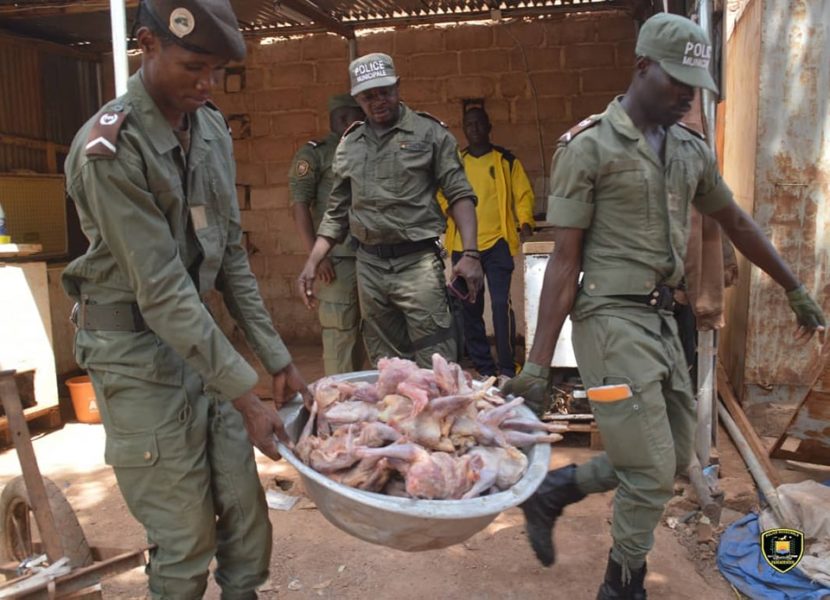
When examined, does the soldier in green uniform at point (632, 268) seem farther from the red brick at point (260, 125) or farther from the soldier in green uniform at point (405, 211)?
the red brick at point (260, 125)

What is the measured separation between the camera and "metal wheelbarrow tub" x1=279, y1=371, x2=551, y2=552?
183cm

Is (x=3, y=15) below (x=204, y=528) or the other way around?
the other way around

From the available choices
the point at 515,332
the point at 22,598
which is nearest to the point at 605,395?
the point at 22,598

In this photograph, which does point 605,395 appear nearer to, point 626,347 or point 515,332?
point 626,347

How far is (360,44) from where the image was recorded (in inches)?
287

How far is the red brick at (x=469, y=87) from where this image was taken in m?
7.19

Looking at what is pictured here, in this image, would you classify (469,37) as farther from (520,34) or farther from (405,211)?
(405,211)

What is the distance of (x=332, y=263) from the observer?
184 inches

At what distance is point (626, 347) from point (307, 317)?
5717 mm

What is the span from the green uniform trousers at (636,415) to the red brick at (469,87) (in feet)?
16.0

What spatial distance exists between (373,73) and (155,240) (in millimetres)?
2220

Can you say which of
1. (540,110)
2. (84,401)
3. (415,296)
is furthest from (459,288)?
(540,110)

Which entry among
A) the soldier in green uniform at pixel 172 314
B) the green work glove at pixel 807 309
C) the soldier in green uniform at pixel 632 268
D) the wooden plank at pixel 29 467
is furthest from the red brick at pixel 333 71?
the wooden plank at pixel 29 467

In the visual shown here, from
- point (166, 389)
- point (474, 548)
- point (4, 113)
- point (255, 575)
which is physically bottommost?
point (474, 548)
